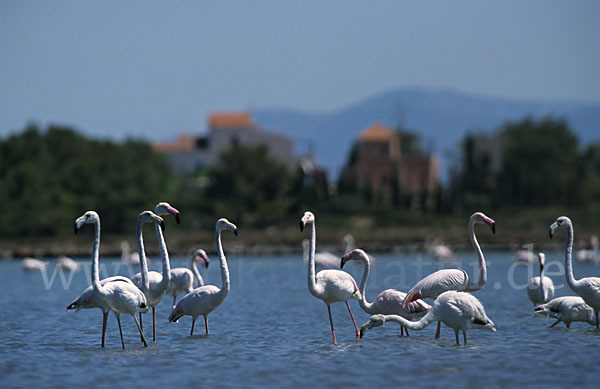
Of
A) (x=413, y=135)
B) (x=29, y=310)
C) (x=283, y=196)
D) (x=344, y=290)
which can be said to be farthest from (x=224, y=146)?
(x=344, y=290)

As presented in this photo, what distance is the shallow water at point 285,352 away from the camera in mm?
11320

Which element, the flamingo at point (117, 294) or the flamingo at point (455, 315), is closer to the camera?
the flamingo at point (455, 315)

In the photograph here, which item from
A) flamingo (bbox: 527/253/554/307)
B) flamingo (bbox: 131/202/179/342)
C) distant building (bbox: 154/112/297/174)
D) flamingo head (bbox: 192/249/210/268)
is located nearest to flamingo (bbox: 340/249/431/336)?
flamingo (bbox: 131/202/179/342)

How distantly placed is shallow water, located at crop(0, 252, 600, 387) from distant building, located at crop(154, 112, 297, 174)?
8635cm

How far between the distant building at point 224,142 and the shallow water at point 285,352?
8635cm

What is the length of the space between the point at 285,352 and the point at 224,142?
325 ft

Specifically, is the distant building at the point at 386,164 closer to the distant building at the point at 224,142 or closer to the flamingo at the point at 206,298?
the distant building at the point at 224,142

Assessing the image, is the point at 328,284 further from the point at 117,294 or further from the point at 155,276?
the point at 117,294

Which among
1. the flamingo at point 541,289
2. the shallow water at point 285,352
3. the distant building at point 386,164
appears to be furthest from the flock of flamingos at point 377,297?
the distant building at point 386,164

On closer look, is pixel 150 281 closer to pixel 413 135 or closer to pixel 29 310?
pixel 29 310

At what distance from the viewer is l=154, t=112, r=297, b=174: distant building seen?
108 meters

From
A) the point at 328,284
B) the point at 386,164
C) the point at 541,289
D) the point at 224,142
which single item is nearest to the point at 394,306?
the point at 328,284

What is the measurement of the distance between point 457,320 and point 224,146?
9967 centimetres

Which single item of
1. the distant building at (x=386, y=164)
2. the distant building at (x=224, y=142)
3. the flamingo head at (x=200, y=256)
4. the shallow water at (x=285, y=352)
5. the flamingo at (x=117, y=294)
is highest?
the distant building at (x=224, y=142)
